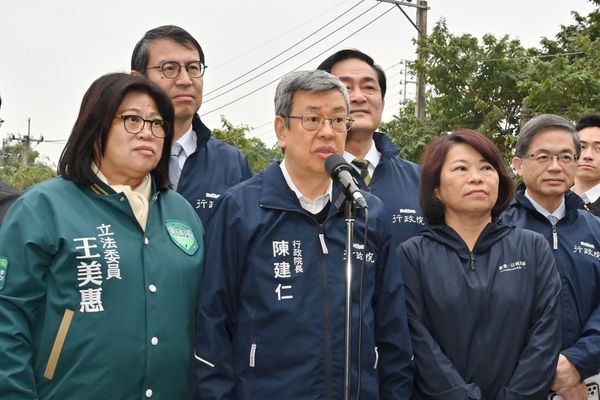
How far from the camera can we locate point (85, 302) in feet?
10.3

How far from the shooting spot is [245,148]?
84.9ft

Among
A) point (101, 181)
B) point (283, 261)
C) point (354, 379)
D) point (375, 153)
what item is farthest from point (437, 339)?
point (101, 181)

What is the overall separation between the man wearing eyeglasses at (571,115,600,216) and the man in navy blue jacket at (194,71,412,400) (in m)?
2.71

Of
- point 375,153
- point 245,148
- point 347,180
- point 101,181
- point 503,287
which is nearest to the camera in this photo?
point 347,180

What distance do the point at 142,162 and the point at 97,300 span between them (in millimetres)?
651

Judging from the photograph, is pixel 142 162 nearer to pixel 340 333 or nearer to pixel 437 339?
pixel 340 333

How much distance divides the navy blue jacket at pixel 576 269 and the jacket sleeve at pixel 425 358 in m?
0.72

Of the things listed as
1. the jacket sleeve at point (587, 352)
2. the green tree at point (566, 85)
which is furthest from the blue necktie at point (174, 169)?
the green tree at point (566, 85)

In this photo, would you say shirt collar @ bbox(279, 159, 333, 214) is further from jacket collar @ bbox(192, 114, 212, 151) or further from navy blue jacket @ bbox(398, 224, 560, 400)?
jacket collar @ bbox(192, 114, 212, 151)

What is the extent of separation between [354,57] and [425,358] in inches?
80.1

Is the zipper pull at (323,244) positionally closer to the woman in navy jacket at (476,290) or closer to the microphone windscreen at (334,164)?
the microphone windscreen at (334,164)

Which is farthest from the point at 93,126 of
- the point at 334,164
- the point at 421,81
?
the point at 421,81

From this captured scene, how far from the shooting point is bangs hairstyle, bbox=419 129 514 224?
13.1 feet

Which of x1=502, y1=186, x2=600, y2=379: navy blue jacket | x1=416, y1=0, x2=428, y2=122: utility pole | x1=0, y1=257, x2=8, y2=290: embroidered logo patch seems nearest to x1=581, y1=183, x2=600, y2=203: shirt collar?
x1=502, y1=186, x2=600, y2=379: navy blue jacket
